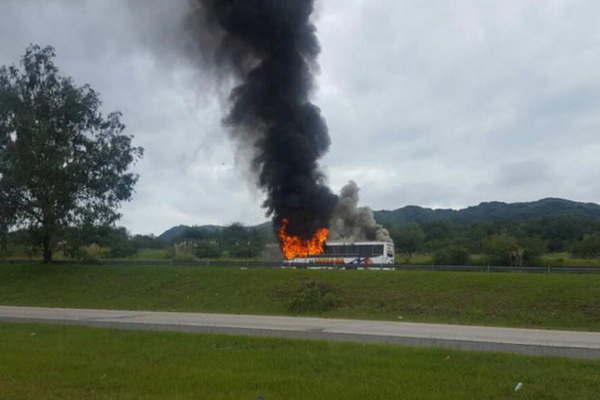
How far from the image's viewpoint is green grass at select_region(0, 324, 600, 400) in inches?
325

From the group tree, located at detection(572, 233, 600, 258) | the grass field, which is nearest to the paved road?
the grass field

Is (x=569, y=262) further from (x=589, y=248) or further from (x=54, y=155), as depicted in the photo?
(x=54, y=155)

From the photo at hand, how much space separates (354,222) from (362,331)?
36.5 meters

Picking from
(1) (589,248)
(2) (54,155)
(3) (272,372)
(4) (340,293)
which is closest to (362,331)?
(3) (272,372)

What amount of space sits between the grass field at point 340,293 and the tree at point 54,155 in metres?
3.90

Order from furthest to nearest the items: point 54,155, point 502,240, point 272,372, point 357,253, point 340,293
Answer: point 502,240
point 357,253
point 54,155
point 340,293
point 272,372

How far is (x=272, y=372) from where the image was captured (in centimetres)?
959

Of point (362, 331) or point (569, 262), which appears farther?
point (569, 262)

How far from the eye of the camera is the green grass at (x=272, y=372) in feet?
27.1

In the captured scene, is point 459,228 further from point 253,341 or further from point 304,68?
point 253,341

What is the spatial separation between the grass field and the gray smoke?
20.3 m

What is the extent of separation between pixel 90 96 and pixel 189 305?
1713cm

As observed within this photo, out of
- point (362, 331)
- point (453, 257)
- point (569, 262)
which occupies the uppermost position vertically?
point (453, 257)

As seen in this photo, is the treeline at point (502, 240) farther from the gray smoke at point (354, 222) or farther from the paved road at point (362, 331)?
the paved road at point (362, 331)
